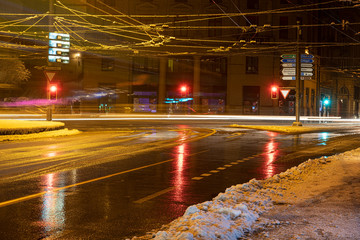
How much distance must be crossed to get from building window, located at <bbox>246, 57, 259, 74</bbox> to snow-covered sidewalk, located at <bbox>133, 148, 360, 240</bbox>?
164 feet

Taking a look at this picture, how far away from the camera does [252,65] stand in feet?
194

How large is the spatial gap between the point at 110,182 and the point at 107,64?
50310 millimetres

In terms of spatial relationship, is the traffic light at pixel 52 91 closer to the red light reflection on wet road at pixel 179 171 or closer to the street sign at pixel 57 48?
the street sign at pixel 57 48

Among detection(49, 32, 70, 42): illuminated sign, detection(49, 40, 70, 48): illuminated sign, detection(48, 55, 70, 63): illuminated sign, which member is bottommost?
detection(48, 55, 70, 63): illuminated sign

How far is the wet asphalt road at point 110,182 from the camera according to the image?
6.30m

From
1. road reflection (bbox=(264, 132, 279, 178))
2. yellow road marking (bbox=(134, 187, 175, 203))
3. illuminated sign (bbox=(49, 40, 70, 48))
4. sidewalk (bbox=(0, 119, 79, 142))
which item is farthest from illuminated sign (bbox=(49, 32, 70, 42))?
yellow road marking (bbox=(134, 187, 175, 203))

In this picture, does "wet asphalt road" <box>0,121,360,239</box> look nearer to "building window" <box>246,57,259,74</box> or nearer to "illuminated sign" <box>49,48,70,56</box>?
"illuminated sign" <box>49,48,70,56</box>

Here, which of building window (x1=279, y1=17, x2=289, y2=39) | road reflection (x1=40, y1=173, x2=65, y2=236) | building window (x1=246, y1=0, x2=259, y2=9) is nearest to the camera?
road reflection (x1=40, y1=173, x2=65, y2=236)

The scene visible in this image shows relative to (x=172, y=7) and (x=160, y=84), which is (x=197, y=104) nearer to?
(x=160, y=84)

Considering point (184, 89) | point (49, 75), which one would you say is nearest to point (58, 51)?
point (49, 75)

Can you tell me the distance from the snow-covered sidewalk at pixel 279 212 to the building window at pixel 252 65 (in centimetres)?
4994

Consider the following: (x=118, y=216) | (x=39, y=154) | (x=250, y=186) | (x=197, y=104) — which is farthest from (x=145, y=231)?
(x=197, y=104)

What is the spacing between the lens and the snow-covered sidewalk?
18.1 feet

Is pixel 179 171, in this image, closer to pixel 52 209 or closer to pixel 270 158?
pixel 270 158
